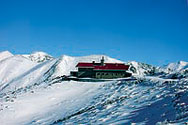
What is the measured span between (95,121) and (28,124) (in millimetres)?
10163

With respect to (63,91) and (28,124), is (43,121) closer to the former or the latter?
(28,124)

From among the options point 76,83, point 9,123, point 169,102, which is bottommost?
point 9,123

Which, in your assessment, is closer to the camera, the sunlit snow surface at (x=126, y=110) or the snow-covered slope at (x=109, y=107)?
the sunlit snow surface at (x=126, y=110)

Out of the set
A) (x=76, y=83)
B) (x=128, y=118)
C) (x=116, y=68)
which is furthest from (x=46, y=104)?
(x=116, y=68)

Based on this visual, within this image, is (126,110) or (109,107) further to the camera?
(109,107)

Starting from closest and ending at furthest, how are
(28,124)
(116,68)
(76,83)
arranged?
1. (28,124)
2. (76,83)
3. (116,68)

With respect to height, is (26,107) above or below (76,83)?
below

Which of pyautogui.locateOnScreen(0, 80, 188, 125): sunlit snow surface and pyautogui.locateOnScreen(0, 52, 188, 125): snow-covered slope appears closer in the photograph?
pyautogui.locateOnScreen(0, 80, 188, 125): sunlit snow surface

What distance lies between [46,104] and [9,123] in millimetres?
8102

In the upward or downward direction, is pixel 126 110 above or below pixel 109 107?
below

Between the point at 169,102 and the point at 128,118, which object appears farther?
the point at 169,102

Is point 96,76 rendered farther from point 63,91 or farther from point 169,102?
point 169,102

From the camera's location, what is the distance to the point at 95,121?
1761 centimetres

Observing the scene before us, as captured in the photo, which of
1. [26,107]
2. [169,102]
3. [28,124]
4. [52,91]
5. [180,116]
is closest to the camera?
[180,116]
